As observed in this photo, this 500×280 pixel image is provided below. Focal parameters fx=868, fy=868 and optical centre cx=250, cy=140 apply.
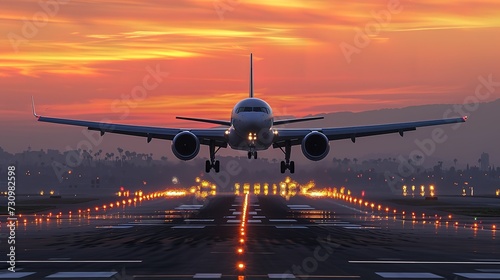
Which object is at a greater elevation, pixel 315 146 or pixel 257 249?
pixel 315 146

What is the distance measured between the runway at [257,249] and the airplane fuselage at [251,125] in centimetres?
676

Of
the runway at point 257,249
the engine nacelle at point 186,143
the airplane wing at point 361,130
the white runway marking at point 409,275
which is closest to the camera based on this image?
the white runway marking at point 409,275

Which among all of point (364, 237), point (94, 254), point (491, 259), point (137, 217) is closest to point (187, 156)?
point (137, 217)

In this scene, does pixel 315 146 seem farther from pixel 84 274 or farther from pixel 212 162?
A: pixel 84 274

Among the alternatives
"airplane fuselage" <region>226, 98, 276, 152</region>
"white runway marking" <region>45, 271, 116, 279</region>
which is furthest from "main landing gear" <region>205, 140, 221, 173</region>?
"white runway marking" <region>45, 271, 116, 279</region>

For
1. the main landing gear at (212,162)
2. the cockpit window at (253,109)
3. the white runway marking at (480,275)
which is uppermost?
the cockpit window at (253,109)

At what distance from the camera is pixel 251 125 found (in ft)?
231

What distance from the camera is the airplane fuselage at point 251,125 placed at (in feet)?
232

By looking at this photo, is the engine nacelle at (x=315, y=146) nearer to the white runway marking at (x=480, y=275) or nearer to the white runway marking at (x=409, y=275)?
the white runway marking at (x=409, y=275)

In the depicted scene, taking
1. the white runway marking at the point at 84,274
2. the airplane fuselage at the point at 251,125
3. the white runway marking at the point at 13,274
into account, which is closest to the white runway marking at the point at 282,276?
the white runway marking at the point at 84,274

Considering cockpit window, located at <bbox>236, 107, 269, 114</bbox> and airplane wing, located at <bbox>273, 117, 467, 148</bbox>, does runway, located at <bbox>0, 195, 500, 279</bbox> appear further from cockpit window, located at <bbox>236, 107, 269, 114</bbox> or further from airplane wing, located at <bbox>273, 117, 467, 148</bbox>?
cockpit window, located at <bbox>236, 107, 269, 114</bbox>

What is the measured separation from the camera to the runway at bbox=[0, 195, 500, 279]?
33938mm

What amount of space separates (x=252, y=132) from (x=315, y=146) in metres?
6.60

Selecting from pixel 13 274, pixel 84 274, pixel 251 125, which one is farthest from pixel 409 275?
pixel 251 125
